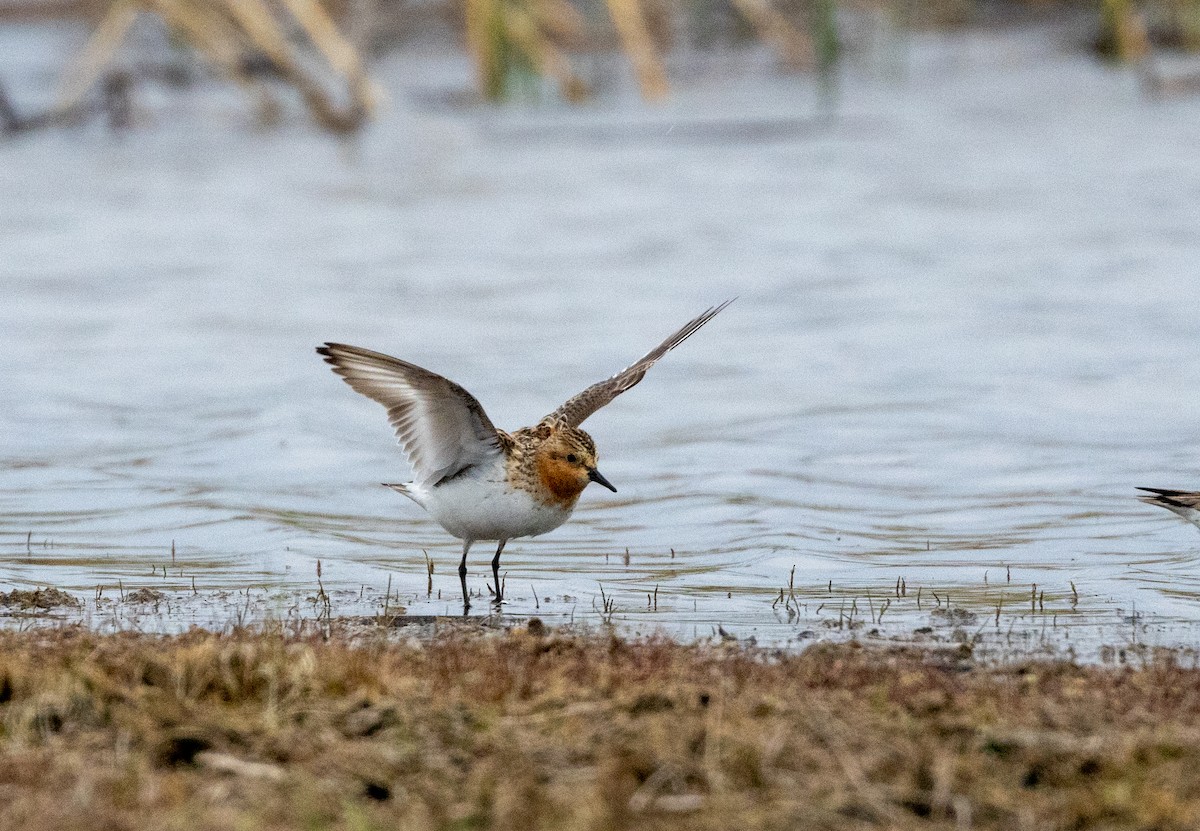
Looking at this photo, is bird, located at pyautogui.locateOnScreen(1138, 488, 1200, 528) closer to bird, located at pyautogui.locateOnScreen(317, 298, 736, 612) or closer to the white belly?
bird, located at pyautogui.locateOnScreen(317, 298, 736, 612)

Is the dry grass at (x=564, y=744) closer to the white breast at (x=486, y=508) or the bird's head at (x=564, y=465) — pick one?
the white breast at (x=486, y=508)

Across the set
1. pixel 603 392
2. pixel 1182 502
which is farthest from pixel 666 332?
pixel 1182 502

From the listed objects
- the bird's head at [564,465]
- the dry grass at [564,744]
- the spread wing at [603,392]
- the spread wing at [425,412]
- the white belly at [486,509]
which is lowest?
the dry grass at [564,744]

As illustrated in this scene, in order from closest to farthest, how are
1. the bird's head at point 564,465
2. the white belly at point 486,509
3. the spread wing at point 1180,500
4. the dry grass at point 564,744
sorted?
the dry grass at point 564,744 < the white belly at point 486,509 < the bird's head at point 564,465 < the spread wing at point 1180,500

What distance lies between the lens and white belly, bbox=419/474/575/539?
8.06m

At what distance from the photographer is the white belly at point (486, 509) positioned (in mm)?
8062

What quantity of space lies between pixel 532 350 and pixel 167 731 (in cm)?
1038

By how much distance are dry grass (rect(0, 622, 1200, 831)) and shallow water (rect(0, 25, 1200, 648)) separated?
1779mm

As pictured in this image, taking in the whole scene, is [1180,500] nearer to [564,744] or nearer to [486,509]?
[486,509]

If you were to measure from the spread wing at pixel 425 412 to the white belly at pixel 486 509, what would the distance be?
0.10 metres

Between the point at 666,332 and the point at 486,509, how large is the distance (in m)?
7.58

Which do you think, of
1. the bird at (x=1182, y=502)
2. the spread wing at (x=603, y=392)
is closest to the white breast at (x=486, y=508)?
the spread wing at (x=603, y=392)

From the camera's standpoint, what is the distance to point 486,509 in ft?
26.5

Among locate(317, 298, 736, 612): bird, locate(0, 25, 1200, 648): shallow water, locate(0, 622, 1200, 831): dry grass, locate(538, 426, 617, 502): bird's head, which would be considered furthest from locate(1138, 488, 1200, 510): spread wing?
locate(0, 622, 1200, 831): dry grass
